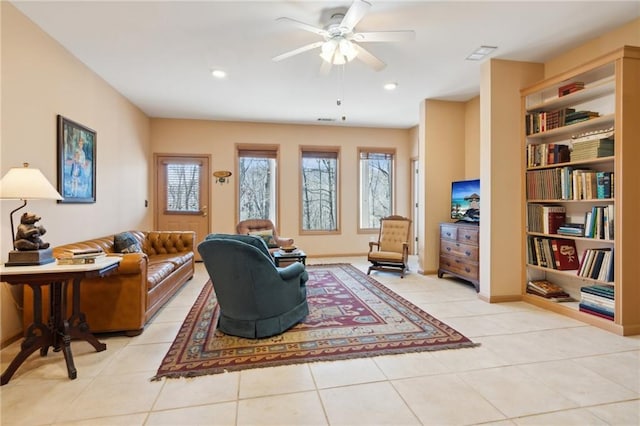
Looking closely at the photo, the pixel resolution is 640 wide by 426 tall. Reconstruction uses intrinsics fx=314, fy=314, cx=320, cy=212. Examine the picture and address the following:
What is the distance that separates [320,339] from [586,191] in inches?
119

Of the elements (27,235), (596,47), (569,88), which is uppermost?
(596,47)

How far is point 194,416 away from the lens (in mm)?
1762

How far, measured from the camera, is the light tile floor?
176 centimetres

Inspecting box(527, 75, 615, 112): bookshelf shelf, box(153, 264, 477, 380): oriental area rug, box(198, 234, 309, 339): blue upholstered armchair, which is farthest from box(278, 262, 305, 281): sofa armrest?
box(527, 75, 615, 112): bookshelf shelf

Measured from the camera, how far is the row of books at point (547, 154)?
3477 millimetres

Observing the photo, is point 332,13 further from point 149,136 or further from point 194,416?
point 149,136

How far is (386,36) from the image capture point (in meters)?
2.63

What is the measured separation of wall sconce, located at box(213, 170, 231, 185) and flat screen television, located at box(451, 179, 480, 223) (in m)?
4.27

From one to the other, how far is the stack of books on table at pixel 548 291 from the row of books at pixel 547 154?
1419 mm

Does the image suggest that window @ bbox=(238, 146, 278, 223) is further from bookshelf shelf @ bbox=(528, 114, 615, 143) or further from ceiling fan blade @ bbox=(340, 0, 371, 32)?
bookshelf shelf @ bbox=(528, 114, 615, 143)

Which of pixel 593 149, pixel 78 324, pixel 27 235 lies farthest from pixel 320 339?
pixel 593 149

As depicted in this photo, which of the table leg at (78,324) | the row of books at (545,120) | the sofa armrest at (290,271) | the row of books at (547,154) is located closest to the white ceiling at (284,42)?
the row of books at (545,120)

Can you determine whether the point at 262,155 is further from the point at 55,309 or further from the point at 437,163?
the point at 55,309

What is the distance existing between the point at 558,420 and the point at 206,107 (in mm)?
5880
